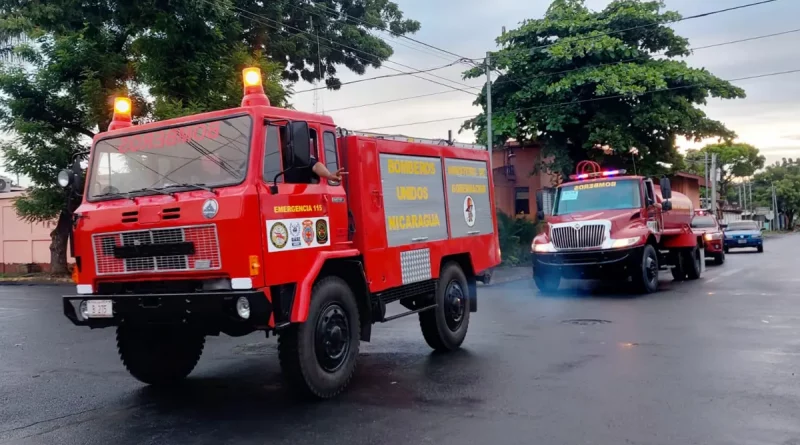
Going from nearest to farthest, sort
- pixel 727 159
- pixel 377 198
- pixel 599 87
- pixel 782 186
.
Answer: pixel 377 198 → pixel 599 87 → pixel 727 159 → pixel 782 186

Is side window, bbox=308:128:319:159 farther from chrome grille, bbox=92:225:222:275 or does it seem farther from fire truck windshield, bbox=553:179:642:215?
fire truck windshield, bbox=553:179:642:215

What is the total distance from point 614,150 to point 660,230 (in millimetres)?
10332

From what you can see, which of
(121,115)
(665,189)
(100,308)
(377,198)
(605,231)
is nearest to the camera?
(100,308)

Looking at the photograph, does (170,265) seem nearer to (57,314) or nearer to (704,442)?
(704,442)

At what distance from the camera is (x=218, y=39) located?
2131cm

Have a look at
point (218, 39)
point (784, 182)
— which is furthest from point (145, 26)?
point (784, 182)

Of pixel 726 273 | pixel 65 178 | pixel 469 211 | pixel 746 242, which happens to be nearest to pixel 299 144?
pixel 65 178

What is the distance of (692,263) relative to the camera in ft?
63.5

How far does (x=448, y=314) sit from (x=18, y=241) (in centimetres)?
2659

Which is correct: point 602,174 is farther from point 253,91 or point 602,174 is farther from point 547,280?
point 253,91

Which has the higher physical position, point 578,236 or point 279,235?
point 279,235

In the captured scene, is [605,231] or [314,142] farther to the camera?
[605,231]

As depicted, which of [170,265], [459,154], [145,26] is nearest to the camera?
[170,265]

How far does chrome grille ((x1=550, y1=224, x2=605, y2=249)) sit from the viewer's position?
1556 cm
